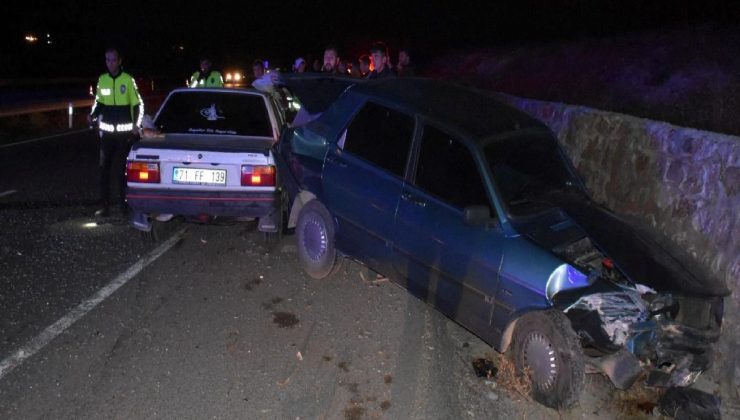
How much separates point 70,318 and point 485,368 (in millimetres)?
3194

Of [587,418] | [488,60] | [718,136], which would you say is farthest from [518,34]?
[587,418]

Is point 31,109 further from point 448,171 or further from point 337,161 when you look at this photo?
point 448,171

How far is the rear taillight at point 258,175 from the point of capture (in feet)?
20.1

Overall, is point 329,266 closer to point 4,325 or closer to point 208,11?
point 4,325

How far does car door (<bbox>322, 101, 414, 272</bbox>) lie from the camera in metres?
5.05

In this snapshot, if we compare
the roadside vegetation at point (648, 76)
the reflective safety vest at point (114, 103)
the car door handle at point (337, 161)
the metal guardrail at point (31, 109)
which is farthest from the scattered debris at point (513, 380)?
the metal guardrail at point (31, 109)

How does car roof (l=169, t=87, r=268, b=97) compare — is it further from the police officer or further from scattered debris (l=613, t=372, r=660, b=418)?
the police officer

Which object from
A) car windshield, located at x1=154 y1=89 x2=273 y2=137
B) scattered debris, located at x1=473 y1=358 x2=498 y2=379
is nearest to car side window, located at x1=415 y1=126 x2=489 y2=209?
scattered debris, located at x1=473 y1=358 x2=498 y2=379

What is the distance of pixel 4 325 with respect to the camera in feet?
15.7

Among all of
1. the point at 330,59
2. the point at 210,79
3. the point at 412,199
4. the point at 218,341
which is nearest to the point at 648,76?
the point at 330,59

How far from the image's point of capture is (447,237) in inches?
176

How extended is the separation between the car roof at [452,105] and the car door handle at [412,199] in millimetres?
587

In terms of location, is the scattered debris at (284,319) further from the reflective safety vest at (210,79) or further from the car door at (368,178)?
the reflective safety vest at (210,79)

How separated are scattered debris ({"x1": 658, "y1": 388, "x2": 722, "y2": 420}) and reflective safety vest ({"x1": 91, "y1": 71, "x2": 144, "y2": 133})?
253 inches
